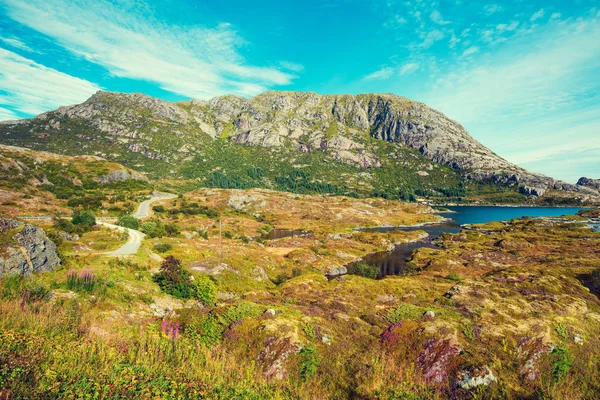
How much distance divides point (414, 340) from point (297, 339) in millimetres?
6781

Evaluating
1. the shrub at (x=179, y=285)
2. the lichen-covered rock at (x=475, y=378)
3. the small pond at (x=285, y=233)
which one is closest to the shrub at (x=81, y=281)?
the shrub at (x=179, y=285)

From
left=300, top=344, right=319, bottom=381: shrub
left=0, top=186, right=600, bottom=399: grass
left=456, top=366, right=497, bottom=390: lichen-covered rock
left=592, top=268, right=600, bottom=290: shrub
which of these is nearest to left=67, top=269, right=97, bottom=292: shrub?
left=0, top=186, right=600, bottom=399: grass

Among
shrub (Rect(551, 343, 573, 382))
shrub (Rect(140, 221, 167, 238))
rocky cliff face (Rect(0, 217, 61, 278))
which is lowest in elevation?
shrub (Rect(140, 221, 167, 238))

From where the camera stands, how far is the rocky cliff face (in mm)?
20781

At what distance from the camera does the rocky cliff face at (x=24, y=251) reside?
68.2ft

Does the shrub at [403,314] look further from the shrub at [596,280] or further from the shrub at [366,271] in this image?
the shrub at [366,271]

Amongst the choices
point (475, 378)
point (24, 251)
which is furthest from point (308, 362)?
point (24, 251)

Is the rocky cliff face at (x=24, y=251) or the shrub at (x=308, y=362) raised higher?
the shrub at (x=308, y=362)

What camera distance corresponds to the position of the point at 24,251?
74.2 feet

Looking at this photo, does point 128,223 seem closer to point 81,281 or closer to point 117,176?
point 81,281

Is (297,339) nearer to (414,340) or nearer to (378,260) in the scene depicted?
(414,340)

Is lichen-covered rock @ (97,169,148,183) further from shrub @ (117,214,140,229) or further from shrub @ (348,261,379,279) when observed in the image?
shrub @ (348,261,379,279)

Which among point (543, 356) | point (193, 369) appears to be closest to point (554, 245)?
point (543, 356)

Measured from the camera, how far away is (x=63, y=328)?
9500 mm
